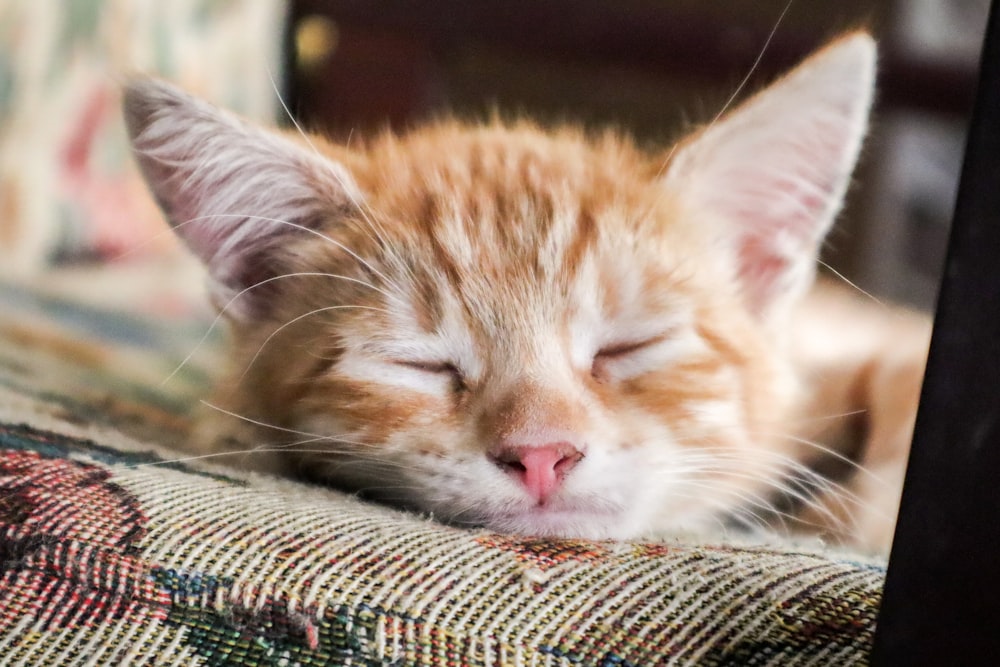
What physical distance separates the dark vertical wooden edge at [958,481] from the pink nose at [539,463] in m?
0.34

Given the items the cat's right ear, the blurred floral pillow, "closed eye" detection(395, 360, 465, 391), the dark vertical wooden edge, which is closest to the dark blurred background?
the blurred floral pillow

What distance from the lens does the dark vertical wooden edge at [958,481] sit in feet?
1.50

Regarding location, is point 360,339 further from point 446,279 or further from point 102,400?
point 102,400

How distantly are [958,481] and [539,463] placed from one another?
14.6 inches

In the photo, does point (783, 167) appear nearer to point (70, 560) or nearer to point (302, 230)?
point (302, 230)

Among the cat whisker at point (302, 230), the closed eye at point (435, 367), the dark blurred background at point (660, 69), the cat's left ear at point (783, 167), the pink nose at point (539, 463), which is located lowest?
the pink nose at point (539, 463)

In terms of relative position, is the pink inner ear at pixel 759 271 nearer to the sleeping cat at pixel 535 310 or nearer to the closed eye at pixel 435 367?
the sleeping cat at pixel 535 310

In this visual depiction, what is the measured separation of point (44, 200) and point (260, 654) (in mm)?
1635

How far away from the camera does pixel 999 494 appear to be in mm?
469

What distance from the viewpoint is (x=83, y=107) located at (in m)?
1.90

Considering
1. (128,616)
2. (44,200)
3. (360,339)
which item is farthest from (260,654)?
(44,200)

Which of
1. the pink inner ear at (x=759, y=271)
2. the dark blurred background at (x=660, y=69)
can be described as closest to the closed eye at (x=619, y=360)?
the pink inner ear at (x=759, y=271)

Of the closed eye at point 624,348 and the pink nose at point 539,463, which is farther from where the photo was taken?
the closed eye at point 624,348

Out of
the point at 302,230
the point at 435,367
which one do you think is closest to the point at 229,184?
the point at 302,230
